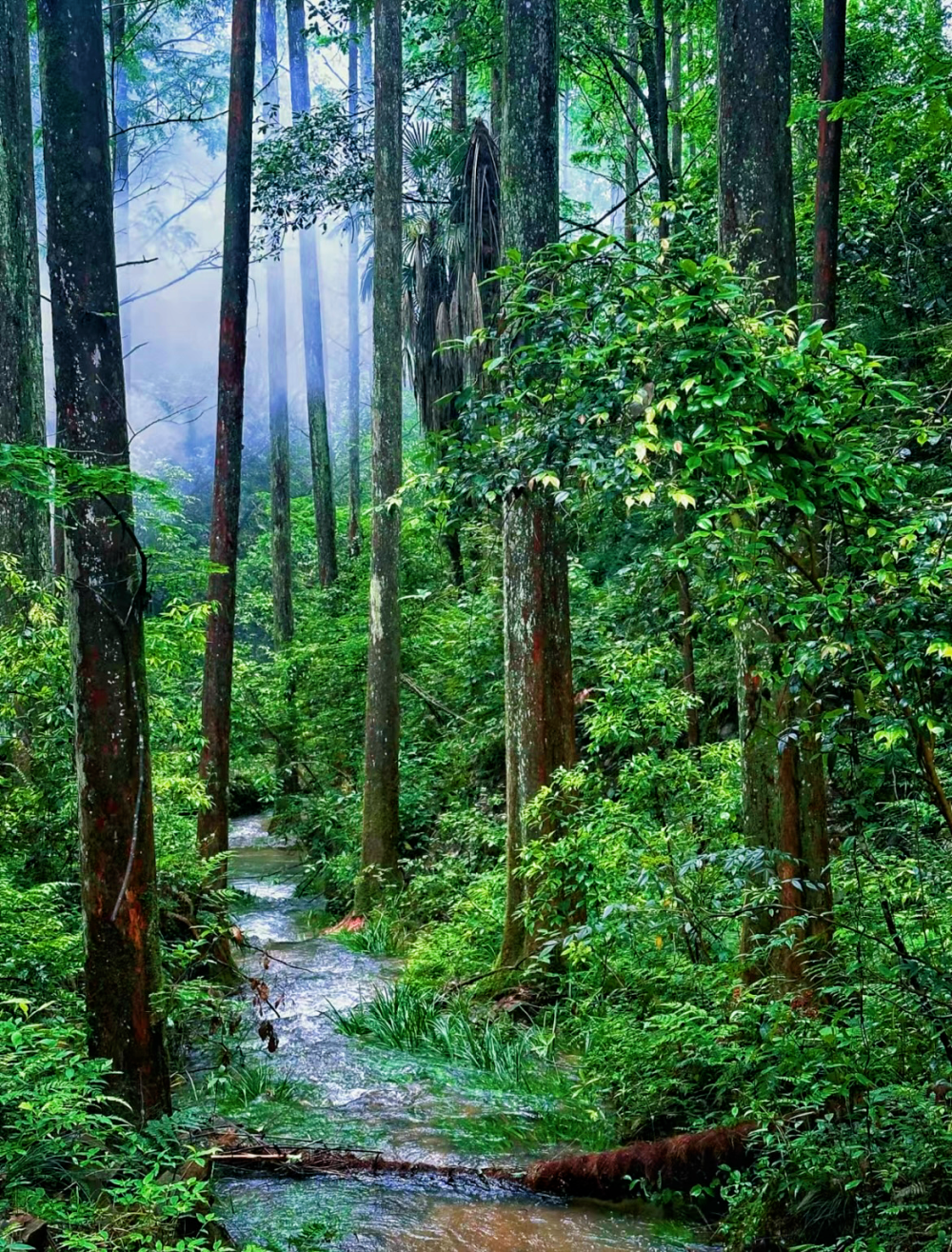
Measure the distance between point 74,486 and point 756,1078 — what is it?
3941mm

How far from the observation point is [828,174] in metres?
7.00

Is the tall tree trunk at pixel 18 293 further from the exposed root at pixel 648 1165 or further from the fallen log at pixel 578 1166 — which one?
the exposed root at pixel 648 1165

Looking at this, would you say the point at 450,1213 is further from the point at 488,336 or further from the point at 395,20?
the point at 395,20

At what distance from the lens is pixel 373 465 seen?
38.6ft

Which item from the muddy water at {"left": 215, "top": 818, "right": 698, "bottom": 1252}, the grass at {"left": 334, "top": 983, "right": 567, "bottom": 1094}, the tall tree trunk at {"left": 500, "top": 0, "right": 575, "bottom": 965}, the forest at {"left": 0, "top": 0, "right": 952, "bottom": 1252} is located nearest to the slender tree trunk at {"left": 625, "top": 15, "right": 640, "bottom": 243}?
the forest at {"left": 0, "top": 0, "right": 952, "bottom": 1252}

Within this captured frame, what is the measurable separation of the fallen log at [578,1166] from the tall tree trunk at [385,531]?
6.04m

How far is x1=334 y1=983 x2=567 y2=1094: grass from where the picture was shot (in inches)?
249

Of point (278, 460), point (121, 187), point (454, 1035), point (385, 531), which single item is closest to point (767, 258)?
point (454, 1035)

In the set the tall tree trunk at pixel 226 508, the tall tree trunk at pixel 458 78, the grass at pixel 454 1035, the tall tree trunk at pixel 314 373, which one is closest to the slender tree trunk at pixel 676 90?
the tall tree trunk at pixel 458 78

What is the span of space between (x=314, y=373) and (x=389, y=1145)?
21.6 m

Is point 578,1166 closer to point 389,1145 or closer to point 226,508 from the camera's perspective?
point 389,1145

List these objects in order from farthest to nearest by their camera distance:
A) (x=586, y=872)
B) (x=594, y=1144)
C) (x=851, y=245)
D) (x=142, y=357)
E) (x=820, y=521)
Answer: (x=142, y=357) → (x=851, y=245) → (x=586, y=872) → (x=594, y=1144) → (x=820, y=521)

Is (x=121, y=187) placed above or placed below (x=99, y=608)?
above

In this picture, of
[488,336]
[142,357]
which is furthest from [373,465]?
[142,357]
